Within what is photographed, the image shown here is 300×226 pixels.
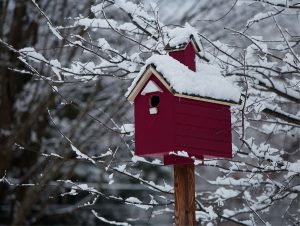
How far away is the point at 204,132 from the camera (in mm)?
3418

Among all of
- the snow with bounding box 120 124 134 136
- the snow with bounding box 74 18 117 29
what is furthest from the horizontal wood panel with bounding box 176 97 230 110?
the snow with bounding box 74 18 117 29

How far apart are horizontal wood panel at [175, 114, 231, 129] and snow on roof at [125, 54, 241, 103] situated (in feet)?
0.44

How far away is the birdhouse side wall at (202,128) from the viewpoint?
129 inches

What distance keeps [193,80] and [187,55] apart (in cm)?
18

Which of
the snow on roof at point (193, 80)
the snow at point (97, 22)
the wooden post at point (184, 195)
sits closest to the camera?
the snow on roof at point (193, 80)

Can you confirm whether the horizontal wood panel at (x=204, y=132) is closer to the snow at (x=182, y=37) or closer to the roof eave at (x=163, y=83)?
the roof eave at (x=163, y=83)

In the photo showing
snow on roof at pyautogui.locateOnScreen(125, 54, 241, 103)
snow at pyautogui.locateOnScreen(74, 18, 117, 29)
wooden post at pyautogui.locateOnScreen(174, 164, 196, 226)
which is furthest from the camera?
snow at pyautogui.locateOnScreen(74, 18, 117, 29)

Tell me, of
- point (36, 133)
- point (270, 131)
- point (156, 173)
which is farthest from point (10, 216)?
point (270, 131)

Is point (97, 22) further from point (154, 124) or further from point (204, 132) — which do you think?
point (204, 132)

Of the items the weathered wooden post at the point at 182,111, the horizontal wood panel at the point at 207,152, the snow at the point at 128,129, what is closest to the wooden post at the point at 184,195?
the weathered wooden post at the point at 182,111

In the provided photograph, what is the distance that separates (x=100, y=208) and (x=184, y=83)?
30.2ft

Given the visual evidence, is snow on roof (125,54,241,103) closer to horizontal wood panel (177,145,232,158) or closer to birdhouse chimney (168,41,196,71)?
birdhouse chimney (168,41,196,71)

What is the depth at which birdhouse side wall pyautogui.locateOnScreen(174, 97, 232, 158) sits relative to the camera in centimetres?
328

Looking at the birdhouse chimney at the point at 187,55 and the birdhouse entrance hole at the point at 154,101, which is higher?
the birdhouse chimney at the point at 187,55
